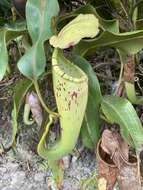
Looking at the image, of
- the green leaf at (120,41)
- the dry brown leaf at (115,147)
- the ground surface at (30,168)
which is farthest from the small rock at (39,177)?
the green leaf at (120,41)

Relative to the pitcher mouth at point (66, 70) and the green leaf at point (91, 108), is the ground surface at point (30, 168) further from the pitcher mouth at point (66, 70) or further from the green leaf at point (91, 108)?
the pitcher mouth at point (66, 70)

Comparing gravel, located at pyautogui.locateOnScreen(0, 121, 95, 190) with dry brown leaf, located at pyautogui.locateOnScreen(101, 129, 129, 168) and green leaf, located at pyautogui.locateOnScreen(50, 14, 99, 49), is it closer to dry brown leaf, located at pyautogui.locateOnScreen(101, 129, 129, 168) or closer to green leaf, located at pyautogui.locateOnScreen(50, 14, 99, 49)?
dry brown leaf, located at pyautogui.locateOnScreen(101, 129, 129, 168)

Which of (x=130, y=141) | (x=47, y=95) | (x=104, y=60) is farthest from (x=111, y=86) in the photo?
(x=130, y=141)

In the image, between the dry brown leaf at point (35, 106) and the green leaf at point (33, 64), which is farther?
the dry brown leaf at point (35, 106)

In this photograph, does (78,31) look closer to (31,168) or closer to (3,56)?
(3,56)

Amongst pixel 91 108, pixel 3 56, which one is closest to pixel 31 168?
pixel 91 108
